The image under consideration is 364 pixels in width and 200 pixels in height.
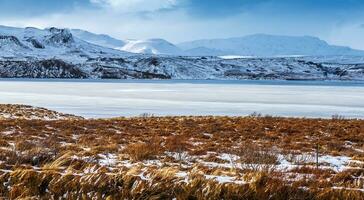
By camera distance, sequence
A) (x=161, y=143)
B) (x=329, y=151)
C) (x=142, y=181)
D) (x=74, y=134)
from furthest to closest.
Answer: (x=74, y=134) → (x=161, y=143) → (x=329, y=151) → (x=142, y=181)

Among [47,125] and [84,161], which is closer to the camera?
[84,161]

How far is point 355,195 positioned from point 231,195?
2.24 metres

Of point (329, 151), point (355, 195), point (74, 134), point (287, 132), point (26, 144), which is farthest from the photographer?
point (287, 132)

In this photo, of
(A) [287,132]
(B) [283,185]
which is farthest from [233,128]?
(B) [283,185]

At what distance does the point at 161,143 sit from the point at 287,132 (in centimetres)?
659

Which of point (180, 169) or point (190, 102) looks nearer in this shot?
point (180, 169)

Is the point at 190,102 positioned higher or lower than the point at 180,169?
lower

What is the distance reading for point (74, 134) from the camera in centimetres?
1809

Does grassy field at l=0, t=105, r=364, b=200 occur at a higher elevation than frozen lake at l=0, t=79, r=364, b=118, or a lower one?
higher

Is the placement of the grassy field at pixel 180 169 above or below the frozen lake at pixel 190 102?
above

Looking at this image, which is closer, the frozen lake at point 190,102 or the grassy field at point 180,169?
the grassy field at point 180,169

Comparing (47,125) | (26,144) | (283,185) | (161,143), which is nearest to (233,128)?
(161,143)

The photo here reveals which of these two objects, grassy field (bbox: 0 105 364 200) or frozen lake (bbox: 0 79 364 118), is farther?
frozen lake (bbox: 0 79 364 118)

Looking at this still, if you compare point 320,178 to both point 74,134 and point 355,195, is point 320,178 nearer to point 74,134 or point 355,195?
point 355,195
